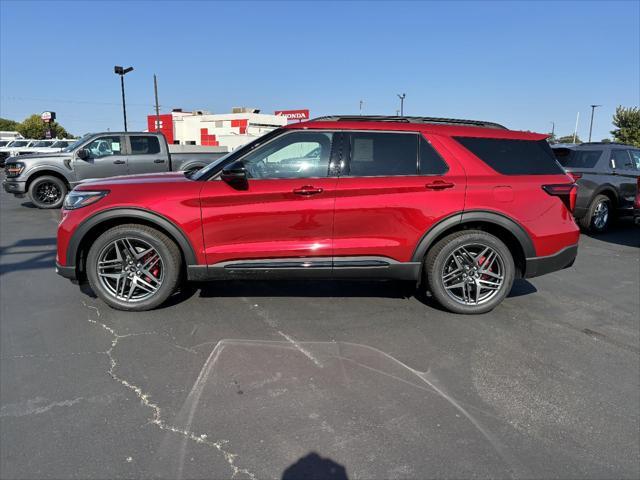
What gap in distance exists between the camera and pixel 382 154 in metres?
4.18

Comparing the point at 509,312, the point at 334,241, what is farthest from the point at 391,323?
the point at 509,312

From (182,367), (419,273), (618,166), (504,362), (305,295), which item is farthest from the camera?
(618,166)

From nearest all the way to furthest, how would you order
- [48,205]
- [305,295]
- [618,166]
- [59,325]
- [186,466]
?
[186,466] < [59,325] < [305,295] < [618,166] < [48,205]

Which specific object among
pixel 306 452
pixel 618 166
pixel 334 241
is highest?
pixel 618 166

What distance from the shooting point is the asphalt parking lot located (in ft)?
7.64

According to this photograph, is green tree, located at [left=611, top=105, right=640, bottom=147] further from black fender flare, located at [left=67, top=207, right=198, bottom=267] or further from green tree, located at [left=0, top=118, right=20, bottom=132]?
green tree, located at [left=0, top=118, right=20, bottom=132]

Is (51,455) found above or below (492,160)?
below

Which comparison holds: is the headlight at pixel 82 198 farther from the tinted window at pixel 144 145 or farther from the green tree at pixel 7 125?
the green tree at pixel 7 125

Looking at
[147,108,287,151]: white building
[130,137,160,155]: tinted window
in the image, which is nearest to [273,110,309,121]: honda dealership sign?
[147,108,287,151]: white building

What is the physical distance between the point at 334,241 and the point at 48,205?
946cm

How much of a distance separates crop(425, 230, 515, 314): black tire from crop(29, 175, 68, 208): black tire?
9851mm

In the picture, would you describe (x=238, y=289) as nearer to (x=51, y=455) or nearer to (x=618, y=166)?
(x=51, y=455)

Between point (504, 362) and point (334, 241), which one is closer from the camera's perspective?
point (504, 362)

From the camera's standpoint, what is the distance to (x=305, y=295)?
480cm
